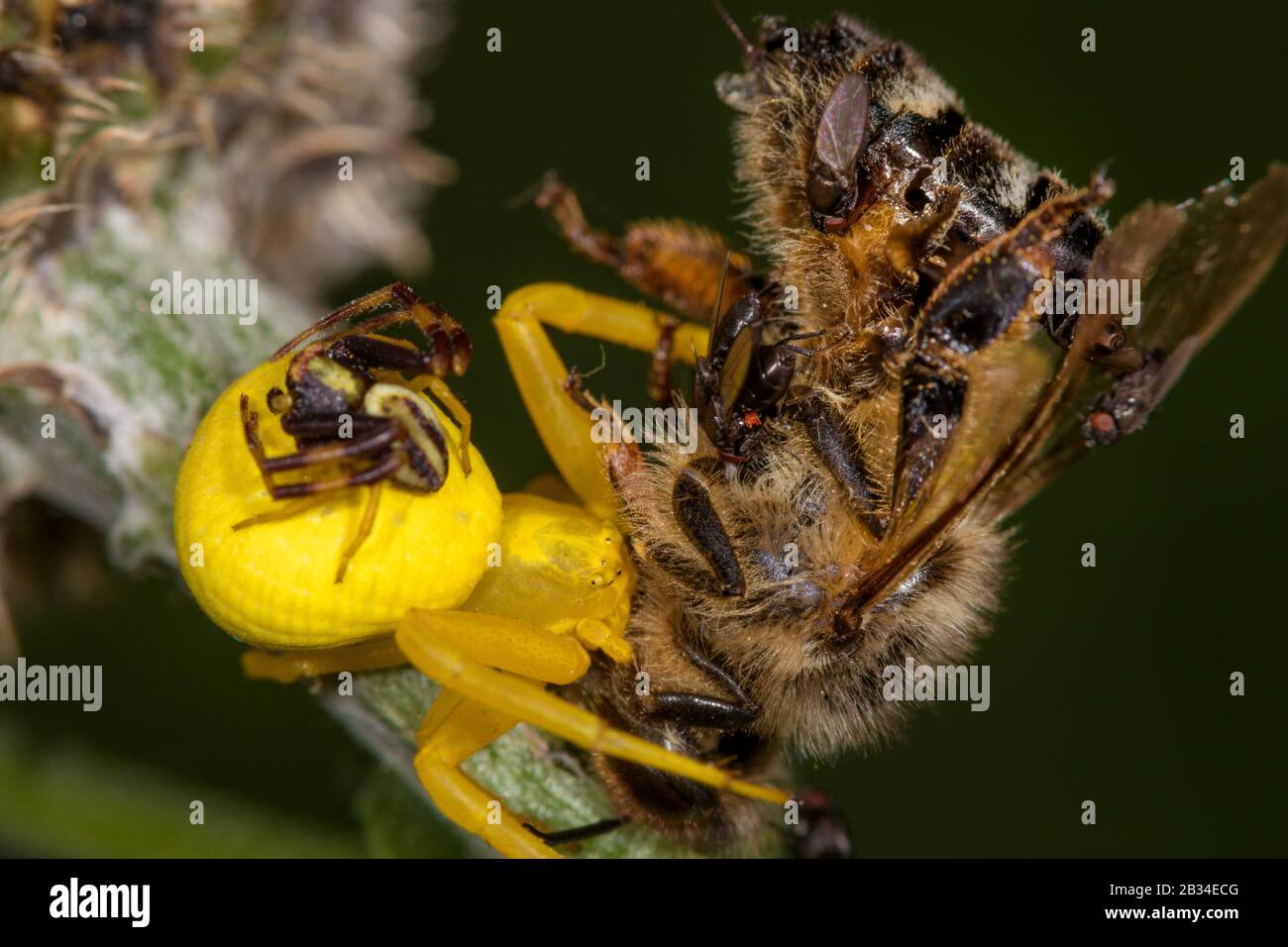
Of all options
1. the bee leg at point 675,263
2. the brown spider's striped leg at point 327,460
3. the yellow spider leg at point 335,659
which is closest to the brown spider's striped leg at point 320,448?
the brown spider's striped leg at point 327,460

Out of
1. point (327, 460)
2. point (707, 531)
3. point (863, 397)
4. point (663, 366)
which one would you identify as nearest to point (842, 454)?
point (863, 397)

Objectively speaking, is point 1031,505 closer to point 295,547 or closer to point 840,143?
point 840,143

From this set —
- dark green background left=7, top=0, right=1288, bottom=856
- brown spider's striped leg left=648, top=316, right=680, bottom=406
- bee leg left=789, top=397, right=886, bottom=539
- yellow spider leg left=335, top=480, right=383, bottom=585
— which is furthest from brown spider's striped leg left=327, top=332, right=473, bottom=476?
dark green background left=7, top=0, right=1288, bottom=856

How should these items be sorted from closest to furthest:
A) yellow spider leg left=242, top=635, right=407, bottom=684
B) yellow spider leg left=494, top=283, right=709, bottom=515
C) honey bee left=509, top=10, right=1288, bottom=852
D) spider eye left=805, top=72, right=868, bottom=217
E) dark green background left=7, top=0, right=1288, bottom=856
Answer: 1. honey bee left=509, top=10, right=1288, bottom=852
2. spider eye left=805, top=72, right=868, bottom=217
3. yellow spider leg left=242, top=635, right=407, bottom=684
4. yellow spider leg left=494, top=283, right=709, bottom=515
5. dark green background left=7, top=0, right=1288, bottom=856

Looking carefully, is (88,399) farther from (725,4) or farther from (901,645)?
(725,4)

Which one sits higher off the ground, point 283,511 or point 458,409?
point 458,409

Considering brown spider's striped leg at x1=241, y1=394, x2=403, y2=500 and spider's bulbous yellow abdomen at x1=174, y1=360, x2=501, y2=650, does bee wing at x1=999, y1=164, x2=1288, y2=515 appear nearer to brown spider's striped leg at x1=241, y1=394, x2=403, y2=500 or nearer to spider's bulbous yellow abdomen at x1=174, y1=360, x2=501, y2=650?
spider's bulbous yellow abdomen at x1=174, y1=360, x2=501, y2=650
